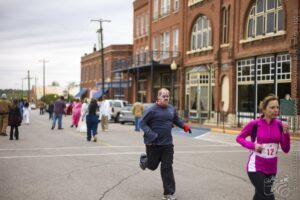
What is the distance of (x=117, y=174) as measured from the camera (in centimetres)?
1031

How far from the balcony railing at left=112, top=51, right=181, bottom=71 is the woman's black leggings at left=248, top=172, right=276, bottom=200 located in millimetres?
31759

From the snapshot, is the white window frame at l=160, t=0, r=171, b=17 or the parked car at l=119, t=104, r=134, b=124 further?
the white window frame at l=160, t=0, r=171, b=17

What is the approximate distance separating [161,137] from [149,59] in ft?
107

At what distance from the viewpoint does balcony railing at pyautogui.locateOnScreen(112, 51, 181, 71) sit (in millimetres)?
38062

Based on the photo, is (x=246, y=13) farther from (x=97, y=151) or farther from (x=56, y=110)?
(x=97, y=151)

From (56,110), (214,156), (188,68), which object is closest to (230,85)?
(188,68)

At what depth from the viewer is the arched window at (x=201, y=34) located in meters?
33.4

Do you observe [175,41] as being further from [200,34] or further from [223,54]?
[223,54]

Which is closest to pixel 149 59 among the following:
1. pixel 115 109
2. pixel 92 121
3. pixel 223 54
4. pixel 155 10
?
pixel 155 10

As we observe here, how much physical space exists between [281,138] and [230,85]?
23.9 m

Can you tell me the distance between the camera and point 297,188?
8898 mm

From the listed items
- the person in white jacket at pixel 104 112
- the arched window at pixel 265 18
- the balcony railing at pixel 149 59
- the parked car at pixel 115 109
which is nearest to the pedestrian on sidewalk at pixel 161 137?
the person in white jacket at pixel 104 112

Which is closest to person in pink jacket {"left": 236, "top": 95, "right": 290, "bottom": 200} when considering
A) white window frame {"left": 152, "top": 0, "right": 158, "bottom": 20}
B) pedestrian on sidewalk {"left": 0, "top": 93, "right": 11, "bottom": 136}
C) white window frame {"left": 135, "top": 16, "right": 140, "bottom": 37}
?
pedestrian on sidewalk {"left": 0, "top": 93, "right": 11, "bottom": 136}

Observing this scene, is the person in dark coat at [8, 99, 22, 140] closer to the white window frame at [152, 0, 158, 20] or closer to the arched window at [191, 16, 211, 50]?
the arched window at [191, 16, 211, 50]
